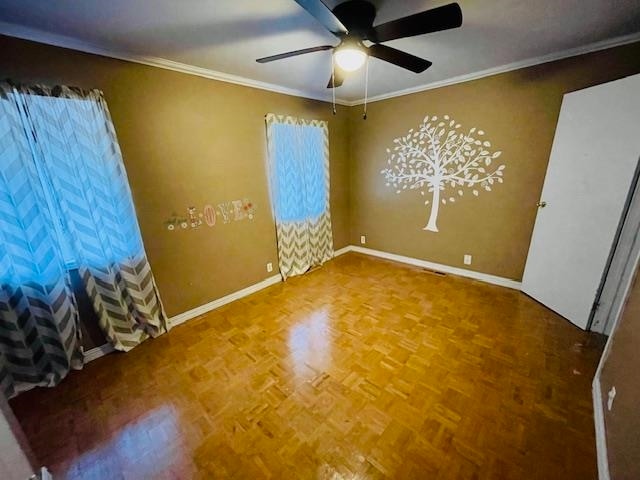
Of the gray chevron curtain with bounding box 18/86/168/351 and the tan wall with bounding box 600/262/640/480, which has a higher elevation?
the gray chevron curtain with bounding box 18/86/168/351

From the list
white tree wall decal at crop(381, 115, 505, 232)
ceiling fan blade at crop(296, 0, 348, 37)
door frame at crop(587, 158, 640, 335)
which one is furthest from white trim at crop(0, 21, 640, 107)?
ceiling fan blade at crop(296, 0, 348, 37)

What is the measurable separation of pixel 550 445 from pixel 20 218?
10.5 ft

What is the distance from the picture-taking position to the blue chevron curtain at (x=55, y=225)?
59.7 inches

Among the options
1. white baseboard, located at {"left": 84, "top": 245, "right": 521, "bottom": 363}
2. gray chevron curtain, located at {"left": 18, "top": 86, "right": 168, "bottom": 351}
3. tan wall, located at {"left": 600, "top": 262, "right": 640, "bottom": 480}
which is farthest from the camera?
white baseboard, located at {"left": 84, "top": 245, "right": 521, "bottom": 363}

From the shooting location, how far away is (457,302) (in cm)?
258

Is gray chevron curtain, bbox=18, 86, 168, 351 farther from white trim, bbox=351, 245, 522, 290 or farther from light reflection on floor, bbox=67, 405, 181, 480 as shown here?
white trim, bbox=351, 245, 522, 290

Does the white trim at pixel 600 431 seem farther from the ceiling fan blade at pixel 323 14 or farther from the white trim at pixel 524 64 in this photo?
the white trim at pixel 524 64

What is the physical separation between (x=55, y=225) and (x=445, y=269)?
376cm

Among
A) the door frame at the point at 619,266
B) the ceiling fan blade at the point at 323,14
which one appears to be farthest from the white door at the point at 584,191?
the ceiling fan blade at the point at 323,14

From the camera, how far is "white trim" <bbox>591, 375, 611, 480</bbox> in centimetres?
112

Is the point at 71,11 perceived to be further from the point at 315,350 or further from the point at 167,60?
the point at 315,350

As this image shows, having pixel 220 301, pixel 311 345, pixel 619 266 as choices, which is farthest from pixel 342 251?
pixel 619 266

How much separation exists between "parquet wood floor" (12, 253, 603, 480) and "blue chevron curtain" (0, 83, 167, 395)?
0.27 m


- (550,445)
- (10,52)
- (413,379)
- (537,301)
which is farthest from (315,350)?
(10,52)
